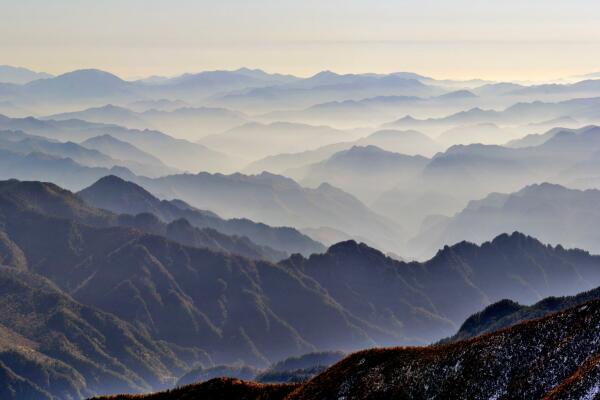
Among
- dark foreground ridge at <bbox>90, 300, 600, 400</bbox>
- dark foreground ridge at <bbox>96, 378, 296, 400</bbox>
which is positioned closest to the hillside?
dark foreground ridge at <bbox>90, 300, 600, 400</bbox>

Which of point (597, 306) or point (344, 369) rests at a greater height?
point (597, 306)

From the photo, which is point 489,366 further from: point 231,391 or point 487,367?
point 231,391

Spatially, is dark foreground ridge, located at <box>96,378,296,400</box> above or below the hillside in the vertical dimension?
below

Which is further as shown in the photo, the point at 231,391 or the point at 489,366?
the point at 231,391

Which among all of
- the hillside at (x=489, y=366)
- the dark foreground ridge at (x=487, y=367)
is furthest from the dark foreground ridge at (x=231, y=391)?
the hillside at (x=489, y=366)

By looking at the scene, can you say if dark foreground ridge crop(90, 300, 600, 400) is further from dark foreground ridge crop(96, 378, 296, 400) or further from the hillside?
dark foreground ridge crop(96, 378, 296, 400)

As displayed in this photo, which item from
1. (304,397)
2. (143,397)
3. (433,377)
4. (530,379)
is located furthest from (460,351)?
(143,397)

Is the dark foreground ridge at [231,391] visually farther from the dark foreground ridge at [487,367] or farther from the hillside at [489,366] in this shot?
the hillside at [489,366]

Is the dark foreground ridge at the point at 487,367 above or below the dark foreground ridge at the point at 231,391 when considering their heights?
above

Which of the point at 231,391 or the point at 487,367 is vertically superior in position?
the point at 487,367

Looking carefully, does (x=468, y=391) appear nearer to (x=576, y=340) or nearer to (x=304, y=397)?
(x=576, y=340)

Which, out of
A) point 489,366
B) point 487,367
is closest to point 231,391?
point 487,367
